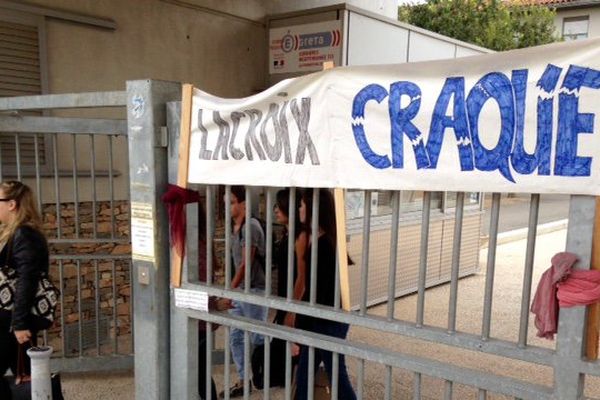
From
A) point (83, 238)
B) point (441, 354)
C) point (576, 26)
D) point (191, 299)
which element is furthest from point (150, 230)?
point (576, 26)

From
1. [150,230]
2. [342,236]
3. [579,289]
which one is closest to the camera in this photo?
[579,289]

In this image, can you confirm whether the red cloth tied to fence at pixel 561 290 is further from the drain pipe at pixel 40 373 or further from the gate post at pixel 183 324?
the drain pipe at pixel 40 373

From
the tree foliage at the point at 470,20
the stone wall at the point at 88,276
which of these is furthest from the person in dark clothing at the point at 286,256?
the tree foliage at the point at 470,20

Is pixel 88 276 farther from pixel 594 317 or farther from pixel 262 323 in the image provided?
pixel 594 317

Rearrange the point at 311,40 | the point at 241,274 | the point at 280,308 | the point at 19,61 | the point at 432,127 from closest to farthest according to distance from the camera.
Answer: the point at 432,127 < the point at 280,308 < the point at 241,274 < the point at 19,61 < the point at 311,40

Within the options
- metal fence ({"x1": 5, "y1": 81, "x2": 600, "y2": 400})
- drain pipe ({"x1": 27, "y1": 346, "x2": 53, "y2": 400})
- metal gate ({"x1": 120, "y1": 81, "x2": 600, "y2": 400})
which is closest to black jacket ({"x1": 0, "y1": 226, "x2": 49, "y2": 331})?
drain pipe ({"x1": 27, "y1": 346, "x2": 53, "y2": 400})

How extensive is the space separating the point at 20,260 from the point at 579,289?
282 cm

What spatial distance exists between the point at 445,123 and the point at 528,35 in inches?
666

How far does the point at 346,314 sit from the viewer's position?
2.06 meters

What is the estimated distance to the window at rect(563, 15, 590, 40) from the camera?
2412 centimetres

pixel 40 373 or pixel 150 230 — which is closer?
pixel 150 230

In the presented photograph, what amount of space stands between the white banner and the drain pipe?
1413 mm

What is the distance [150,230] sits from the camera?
2.62 metres

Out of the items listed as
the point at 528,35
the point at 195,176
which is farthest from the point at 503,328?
the point at 528,35
